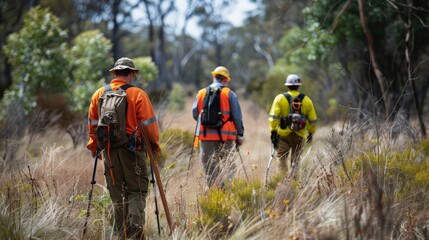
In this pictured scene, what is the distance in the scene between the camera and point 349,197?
4.31 metres

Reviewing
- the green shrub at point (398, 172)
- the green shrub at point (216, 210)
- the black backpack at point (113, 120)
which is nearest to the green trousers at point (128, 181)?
the black backpack at point (113, 120)

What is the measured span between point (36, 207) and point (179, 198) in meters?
1.32

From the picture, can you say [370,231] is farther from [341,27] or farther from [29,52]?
[29,52]

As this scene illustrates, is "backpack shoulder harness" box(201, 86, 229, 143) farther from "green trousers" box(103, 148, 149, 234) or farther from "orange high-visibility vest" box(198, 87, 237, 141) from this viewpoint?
"green trousers" box(103, 148, 149, 234)

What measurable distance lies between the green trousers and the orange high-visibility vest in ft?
6.87

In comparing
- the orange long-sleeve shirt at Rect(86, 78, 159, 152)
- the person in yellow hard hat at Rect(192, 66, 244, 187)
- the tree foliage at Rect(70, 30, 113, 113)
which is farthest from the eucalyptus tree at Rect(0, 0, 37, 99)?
the orange long-sleeve shirt at Rect(86, 78, 159, 152)

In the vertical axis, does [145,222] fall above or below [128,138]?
below

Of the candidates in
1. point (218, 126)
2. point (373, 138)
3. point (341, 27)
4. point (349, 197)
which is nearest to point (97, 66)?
point (341, 27)

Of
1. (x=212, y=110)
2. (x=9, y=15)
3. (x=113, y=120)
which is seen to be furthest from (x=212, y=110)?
(x=9, y=15)

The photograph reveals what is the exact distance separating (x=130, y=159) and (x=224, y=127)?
225 centimetres

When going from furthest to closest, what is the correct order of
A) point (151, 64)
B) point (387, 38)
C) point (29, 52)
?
point (151, 64) < point (29, 52) < point (387, 38)

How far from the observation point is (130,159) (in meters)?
4.84

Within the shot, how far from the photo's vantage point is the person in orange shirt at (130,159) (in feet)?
15.6

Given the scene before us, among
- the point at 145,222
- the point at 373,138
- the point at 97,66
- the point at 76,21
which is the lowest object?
the point at 145,222
